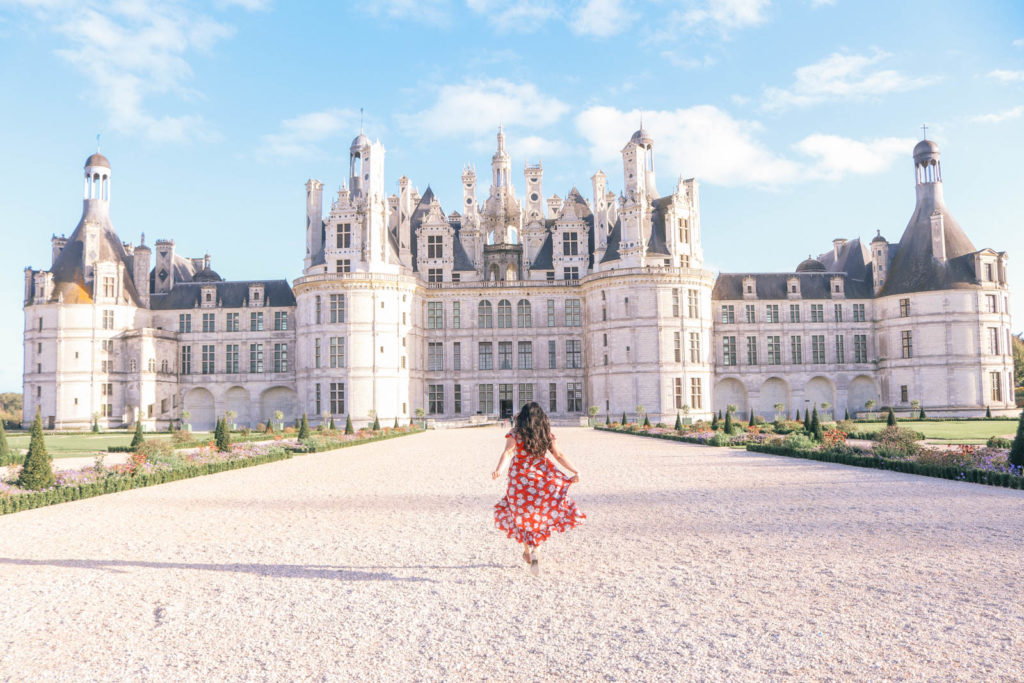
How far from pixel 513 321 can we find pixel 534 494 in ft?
163

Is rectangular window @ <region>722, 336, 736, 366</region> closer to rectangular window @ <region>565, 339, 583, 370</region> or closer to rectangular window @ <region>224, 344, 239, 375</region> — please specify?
rectangular window @ <region>565, 339, 583, 370</region>

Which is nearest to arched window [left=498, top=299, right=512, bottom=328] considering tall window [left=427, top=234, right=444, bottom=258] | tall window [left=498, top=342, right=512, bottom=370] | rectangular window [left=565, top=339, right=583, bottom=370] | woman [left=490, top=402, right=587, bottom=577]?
tall window [left=498, top=342, right=512, bottom=370]

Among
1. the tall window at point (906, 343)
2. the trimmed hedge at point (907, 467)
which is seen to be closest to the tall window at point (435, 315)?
the tall window at point (906, 343)

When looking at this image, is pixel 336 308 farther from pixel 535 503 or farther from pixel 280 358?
pixel 535 503

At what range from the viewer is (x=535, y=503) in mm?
8781

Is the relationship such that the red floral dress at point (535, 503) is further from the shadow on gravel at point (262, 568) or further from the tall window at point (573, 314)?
the tall window at point (573, 314)

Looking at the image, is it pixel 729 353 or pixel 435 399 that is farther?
pixel 729 353

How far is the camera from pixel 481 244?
6119 cm

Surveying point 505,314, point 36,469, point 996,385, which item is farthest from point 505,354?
point 36,469

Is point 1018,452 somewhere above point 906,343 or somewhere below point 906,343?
below

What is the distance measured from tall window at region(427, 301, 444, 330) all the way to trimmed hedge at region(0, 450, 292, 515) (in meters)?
36.2

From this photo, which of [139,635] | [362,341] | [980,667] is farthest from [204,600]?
[362,341]

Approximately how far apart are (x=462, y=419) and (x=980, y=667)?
51.3 m

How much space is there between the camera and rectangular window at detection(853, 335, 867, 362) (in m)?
59.1
